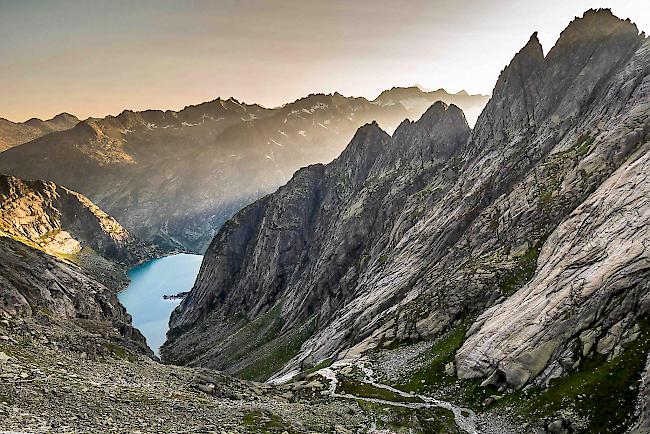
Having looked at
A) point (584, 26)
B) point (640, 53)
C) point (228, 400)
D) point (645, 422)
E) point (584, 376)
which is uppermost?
point (584, 26)

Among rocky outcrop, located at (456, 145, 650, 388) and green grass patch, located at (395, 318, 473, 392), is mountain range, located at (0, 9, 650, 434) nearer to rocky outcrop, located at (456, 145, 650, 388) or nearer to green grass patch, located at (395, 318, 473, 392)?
rocky outcrop, located at (456, 145, 650, 388)

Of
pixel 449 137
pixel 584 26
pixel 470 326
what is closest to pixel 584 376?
pixel 470 326

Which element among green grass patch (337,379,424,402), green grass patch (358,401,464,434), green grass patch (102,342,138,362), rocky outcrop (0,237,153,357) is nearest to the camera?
green grass patch (358,401,464,434)

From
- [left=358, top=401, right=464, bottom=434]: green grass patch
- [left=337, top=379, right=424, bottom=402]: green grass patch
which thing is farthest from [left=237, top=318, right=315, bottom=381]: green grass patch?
[left=358, top=401, right=464, bottom=434]: green grass patch

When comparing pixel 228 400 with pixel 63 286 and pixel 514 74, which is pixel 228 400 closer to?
pixel 63 286

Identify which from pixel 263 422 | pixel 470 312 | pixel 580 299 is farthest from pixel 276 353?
pixel 580 299

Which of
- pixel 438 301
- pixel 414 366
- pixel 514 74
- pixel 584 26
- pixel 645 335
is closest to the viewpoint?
pixel 645 335

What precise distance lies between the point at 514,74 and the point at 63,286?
13463 cm

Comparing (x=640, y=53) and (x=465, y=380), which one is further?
(x=640, y=53)

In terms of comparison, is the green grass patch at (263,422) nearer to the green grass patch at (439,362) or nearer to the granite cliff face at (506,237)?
the green grass patch at (439,362)

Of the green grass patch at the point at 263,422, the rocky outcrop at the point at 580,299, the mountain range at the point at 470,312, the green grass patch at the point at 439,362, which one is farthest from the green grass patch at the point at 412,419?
the green grass patch at the point at 263,422

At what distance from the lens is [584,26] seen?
393ft

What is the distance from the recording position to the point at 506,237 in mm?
81000

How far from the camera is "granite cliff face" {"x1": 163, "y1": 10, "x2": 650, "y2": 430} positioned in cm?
4647
